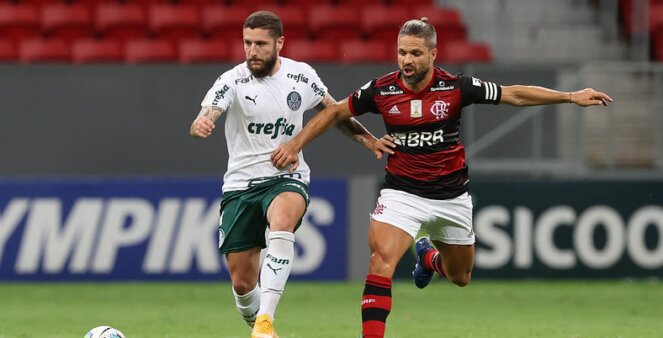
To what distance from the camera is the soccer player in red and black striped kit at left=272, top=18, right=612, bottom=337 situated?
21.9 feet

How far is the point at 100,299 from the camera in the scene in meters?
10.9

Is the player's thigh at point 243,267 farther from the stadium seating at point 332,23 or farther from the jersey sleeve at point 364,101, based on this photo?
the stadium seating at point 332,23

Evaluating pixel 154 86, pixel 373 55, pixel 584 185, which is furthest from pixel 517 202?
pixel 154 86

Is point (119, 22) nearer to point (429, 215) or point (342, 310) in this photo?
point (342, 310)

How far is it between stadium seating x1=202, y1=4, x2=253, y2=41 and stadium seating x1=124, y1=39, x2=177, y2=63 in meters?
0.77

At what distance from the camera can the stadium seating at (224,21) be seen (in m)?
14.7

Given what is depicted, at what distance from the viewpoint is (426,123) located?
685cm

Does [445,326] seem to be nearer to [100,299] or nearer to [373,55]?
[100,299]

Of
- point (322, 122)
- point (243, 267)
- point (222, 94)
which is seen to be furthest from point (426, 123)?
point (243, 267)

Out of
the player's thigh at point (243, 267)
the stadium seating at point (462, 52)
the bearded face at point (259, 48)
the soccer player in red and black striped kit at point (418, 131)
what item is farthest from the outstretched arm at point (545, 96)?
the stadium seating at point (462, 52)

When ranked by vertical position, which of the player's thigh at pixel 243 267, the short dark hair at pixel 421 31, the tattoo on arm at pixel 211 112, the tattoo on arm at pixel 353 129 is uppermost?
the short dark hair at pixel 421 31

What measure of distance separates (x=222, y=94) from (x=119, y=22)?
26.8ft

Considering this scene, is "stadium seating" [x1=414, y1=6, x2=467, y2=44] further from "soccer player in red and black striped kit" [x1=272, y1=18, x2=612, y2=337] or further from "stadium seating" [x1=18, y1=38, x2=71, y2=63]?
"soccer player in red and black striped kit" [x1=272, y1=18, x2=612, y2=337]

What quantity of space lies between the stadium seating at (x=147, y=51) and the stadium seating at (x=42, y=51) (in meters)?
0.81
